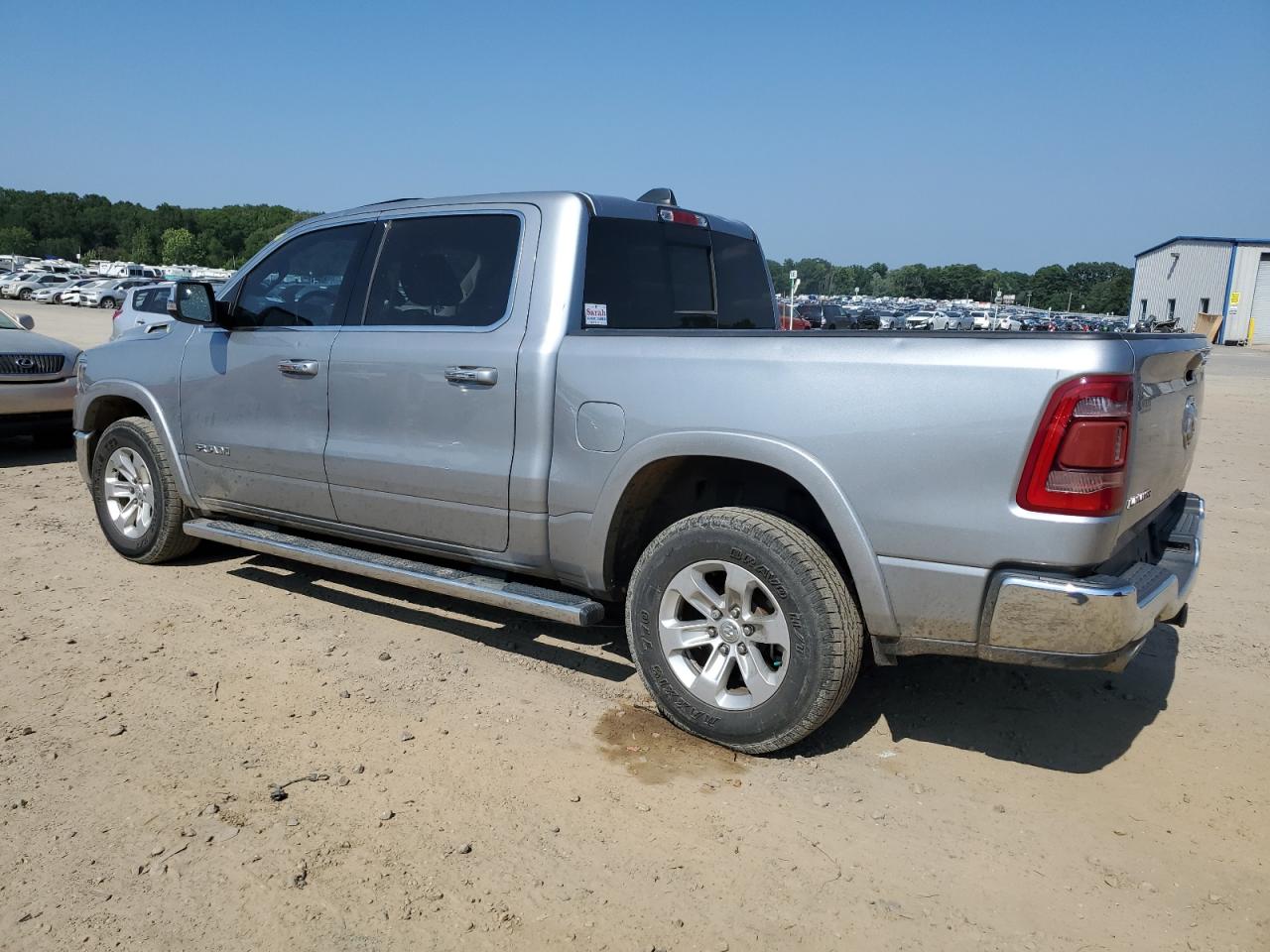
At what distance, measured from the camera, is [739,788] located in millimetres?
3340

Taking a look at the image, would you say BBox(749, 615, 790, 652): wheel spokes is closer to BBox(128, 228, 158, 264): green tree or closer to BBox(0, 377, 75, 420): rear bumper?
BBox(0, 377, 75, 420): rear bumper

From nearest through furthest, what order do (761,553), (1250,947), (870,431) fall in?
1. (1250,947)
2. (870,431)
3. (761,553)

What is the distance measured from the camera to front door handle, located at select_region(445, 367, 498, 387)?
3953 millimetres

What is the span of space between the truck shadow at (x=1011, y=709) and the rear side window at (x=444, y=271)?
221 cm

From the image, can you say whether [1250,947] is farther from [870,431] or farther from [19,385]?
[19,385]

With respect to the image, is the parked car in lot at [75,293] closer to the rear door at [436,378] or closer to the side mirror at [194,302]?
the side mirror at [194,302]

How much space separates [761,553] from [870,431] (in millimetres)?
563

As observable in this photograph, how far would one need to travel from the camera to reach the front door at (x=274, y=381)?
464 cm

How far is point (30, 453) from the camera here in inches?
379

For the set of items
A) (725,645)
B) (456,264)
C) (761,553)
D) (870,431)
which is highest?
(456,264)

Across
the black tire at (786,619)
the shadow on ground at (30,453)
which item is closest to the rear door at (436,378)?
the black tire at (786,619)

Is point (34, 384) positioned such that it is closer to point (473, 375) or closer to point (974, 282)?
point (473, 375)

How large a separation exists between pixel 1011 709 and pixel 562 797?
6.34 ft

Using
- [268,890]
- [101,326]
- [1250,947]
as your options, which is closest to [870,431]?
[1250,947]
